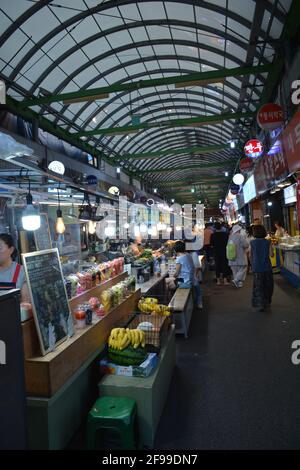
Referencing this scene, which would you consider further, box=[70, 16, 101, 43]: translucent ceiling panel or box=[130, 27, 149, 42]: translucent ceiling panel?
box=[130, 27, 149, 42]: translucent ceiling panel

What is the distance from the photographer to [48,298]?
3.14 metres

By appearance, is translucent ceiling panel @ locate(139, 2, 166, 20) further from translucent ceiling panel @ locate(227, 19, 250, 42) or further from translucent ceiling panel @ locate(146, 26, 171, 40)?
translucent ceiling panel @ locate(227, 19, 250, 42)

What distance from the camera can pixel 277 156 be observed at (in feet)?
28.9

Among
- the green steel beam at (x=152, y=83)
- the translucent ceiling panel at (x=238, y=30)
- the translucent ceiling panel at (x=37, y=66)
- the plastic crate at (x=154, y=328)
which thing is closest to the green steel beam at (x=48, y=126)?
the green steel beam at (x=152, y=83)

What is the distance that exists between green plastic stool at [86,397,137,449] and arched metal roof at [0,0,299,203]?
24.9 ft

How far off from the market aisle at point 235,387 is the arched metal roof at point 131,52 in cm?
648

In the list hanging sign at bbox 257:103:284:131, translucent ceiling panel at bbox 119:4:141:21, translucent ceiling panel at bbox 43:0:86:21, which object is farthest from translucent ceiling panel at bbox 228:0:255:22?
translucent ceiling panel at bbox 43:0:86:21

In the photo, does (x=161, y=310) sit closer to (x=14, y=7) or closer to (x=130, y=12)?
(x=14, y=7)

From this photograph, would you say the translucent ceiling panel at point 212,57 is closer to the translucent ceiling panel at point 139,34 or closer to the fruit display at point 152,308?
the translucent ceiling panel at point 139,34

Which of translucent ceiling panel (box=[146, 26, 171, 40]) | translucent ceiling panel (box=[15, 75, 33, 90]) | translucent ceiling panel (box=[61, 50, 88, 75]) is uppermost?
translucent ceiling panel (box=[146, 26, 171, 40])

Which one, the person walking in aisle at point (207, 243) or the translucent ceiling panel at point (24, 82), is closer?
the translucent ceiling panel at point (24, 82)

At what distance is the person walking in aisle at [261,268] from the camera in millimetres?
7707

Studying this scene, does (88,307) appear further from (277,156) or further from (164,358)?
(277,156)

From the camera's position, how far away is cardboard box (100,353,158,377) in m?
3.46
